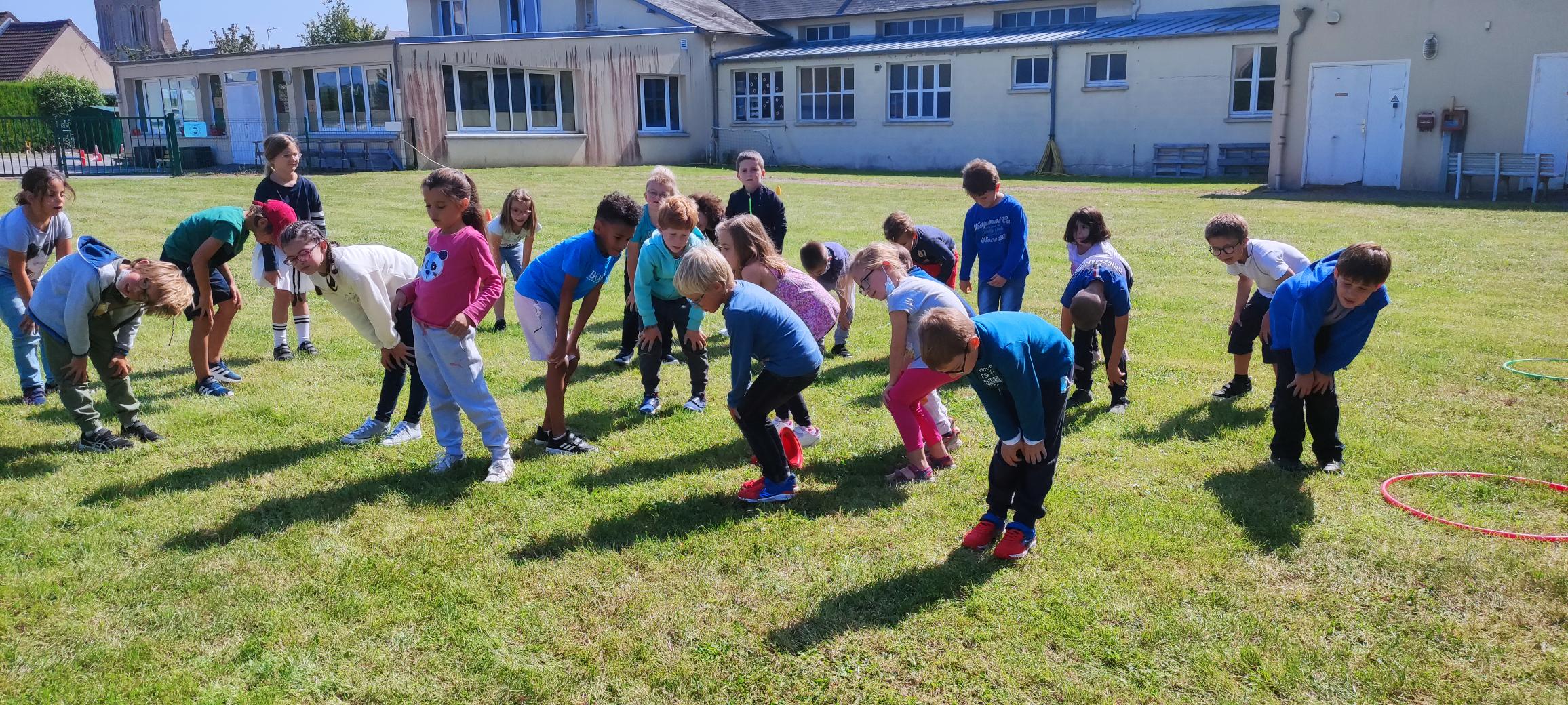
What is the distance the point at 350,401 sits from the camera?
7.21 meters

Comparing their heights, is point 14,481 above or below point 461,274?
below

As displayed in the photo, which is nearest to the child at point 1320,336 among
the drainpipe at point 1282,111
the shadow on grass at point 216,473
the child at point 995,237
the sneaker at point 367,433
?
the child at point 995,237

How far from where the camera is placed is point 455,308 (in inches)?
213

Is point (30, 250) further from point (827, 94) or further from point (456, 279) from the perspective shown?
point (827, 94)

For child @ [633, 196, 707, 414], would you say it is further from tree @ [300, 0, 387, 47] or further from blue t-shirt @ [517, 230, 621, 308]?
tree @ [300, 0, 387, 47]

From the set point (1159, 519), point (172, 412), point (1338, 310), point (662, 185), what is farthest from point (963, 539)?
point (172, 412)

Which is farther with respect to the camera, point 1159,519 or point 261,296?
point 261,296

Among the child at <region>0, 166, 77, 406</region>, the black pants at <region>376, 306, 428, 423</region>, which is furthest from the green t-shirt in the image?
the black pants at <region>376, 306, 428, 423</region>

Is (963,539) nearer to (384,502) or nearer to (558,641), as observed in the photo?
(558,641)

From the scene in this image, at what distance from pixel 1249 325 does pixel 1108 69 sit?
2476 centimetres

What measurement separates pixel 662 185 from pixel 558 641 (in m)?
4.06

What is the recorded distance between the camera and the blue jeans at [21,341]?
6.85 metres

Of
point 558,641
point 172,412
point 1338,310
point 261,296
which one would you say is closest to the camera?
point 558,641

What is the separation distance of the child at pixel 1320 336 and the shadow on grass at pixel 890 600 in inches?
Answer: 83.2
